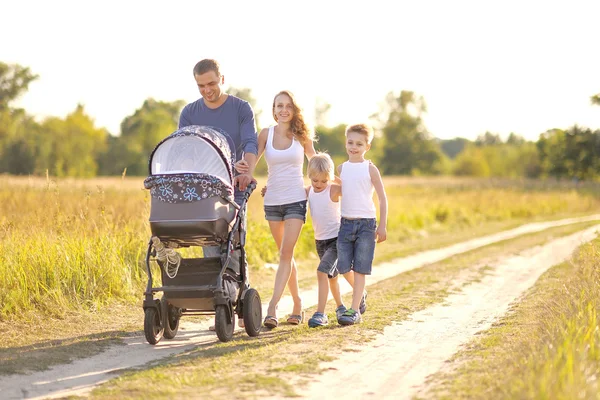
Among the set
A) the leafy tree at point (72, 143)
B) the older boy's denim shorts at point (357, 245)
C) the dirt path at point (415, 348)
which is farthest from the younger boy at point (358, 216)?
the leafy tree at point (72, 143)

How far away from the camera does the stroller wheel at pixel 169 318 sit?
731 cm

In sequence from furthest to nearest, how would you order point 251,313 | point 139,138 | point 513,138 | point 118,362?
point 513,138 → point 139,138 → point 251,313 → point 118,362

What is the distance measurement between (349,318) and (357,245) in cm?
72

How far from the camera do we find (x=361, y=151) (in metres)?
8.09

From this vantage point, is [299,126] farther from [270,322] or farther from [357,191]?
[270,322]

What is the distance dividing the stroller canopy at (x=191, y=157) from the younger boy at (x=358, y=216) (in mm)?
1444

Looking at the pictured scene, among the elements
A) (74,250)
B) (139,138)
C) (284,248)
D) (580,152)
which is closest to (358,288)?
(284,248)

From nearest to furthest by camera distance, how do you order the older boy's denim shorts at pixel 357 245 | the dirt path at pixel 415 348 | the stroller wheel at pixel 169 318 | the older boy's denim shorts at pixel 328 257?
the dirt path at pixel 415 348 → the stroller wheel at pixel 169 318 → the older boy's denim shorts at pixel 357 245 → the older boy's denim shorts at pixel 328 257

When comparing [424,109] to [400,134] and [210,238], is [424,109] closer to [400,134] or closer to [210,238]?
[400,134]

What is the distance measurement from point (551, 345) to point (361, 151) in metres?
3.15

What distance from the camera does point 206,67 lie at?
7.45 meters

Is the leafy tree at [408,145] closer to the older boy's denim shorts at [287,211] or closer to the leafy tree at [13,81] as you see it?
the leafy tree at [13,81]

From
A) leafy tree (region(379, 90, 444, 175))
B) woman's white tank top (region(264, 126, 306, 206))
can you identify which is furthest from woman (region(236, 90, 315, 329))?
leafy tree (region(379, 90, 444, 175))

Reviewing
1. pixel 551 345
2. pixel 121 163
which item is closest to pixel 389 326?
pixel 551 345
